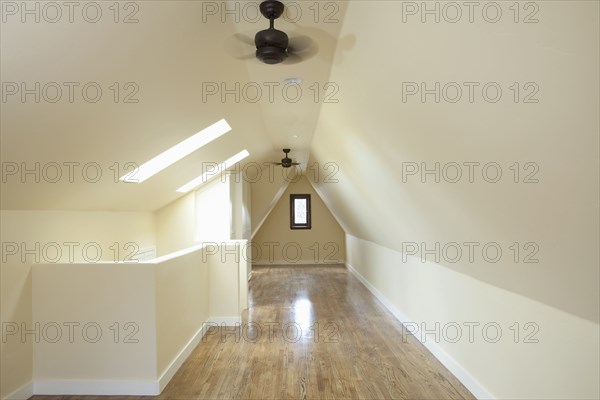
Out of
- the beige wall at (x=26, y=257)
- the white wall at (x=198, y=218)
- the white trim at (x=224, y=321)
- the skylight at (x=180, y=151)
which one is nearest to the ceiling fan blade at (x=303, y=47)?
the skylight at (x=180, y=151)

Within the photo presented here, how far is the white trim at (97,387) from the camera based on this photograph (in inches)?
118

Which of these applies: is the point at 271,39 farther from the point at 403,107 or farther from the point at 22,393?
the point at 22,393

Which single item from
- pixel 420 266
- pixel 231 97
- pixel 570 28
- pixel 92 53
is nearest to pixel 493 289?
pixel 420 266

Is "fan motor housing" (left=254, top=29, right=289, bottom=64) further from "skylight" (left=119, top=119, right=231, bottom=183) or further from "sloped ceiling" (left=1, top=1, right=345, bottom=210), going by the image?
"skylight" (left=119, top=119, right=231, bottom=183)

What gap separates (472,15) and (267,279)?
737 cm

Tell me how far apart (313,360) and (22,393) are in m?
2.29

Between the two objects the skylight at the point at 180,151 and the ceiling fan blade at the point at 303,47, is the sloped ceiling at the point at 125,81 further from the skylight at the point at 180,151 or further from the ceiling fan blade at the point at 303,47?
the skylight at the point at 180,151

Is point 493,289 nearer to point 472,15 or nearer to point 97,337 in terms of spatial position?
point 472,15

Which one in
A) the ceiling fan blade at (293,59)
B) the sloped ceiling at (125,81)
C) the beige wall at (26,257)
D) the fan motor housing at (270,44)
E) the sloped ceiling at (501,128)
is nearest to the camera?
the sloped ceiling at (501,128)

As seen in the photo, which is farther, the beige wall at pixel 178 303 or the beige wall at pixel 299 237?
the beige wall at pixel 299 237

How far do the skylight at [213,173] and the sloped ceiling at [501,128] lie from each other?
2517mm

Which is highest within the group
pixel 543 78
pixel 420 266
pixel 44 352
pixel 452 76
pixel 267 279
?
pixel 452 76

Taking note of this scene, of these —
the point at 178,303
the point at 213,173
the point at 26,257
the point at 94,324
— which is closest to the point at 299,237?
the point at 213,173

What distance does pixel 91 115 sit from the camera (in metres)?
2.19
